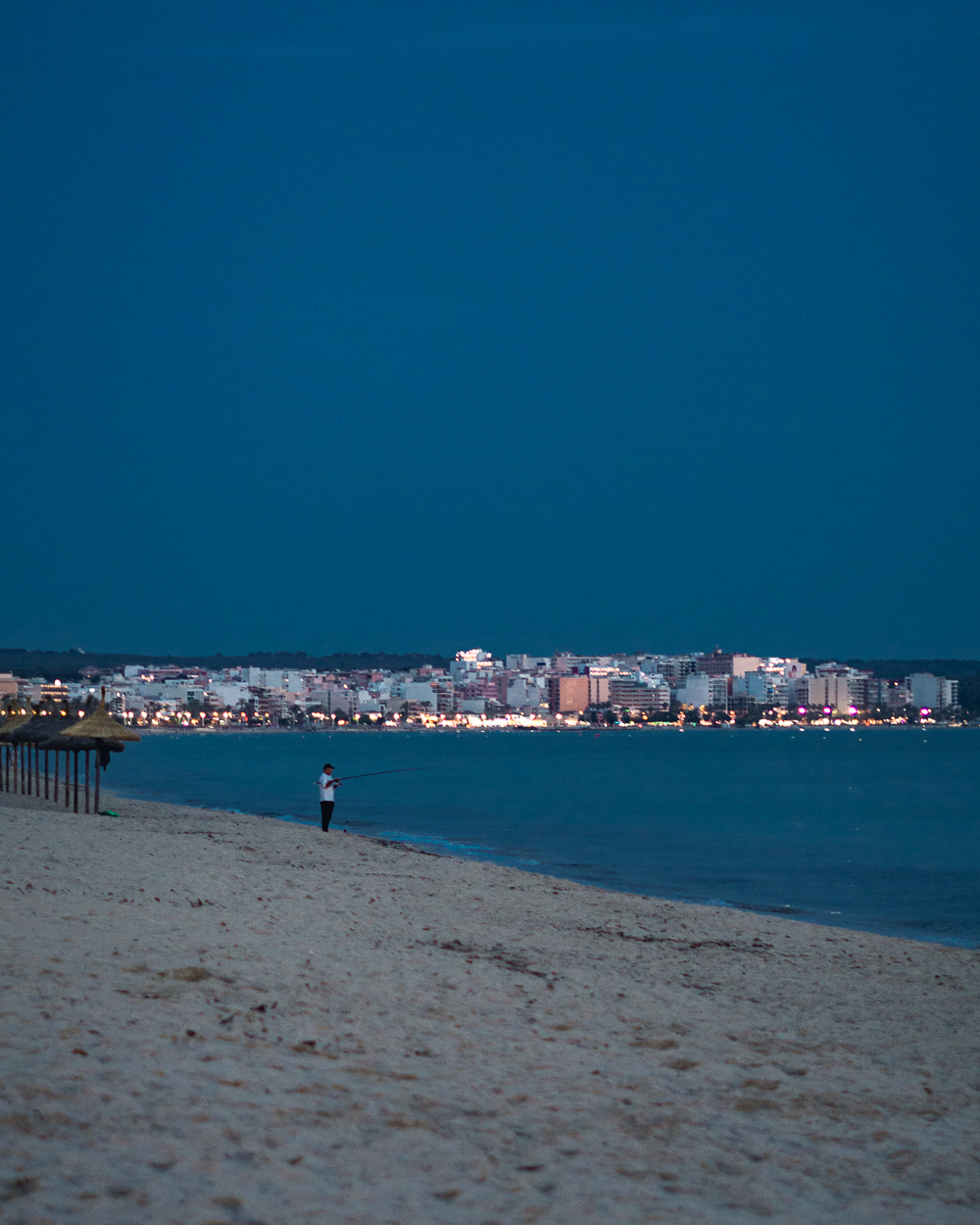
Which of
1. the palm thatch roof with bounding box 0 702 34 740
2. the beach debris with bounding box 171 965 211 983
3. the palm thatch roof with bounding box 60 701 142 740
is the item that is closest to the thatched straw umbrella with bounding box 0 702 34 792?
the palm thatch roof with bounding box 0 702 34 740

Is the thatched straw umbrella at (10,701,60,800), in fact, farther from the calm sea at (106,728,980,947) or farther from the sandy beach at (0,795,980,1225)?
the sandy beach at (0,795,980,1225)

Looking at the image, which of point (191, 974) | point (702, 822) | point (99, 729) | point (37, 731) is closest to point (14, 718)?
point (37, 731)

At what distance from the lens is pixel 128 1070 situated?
16.1ft

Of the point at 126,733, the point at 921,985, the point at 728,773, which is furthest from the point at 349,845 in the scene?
the point at 728,773

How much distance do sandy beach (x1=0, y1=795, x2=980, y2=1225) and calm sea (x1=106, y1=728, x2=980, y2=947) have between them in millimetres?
7432

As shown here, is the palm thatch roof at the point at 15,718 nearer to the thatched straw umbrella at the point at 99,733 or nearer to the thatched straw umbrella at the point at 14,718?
the thatched straw umbrella at the point at 14,718

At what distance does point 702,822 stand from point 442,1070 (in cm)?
3060

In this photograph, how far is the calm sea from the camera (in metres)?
19.5

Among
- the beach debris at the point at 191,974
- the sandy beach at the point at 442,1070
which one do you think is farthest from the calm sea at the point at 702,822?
the beach debris at the point at 191,974

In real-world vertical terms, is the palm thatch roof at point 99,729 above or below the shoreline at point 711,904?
above

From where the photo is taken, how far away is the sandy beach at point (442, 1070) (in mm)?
4090

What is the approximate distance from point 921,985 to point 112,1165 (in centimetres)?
795

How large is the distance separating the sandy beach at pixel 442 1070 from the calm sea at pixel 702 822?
7432 millimetres

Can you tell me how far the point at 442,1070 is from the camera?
5629mm
